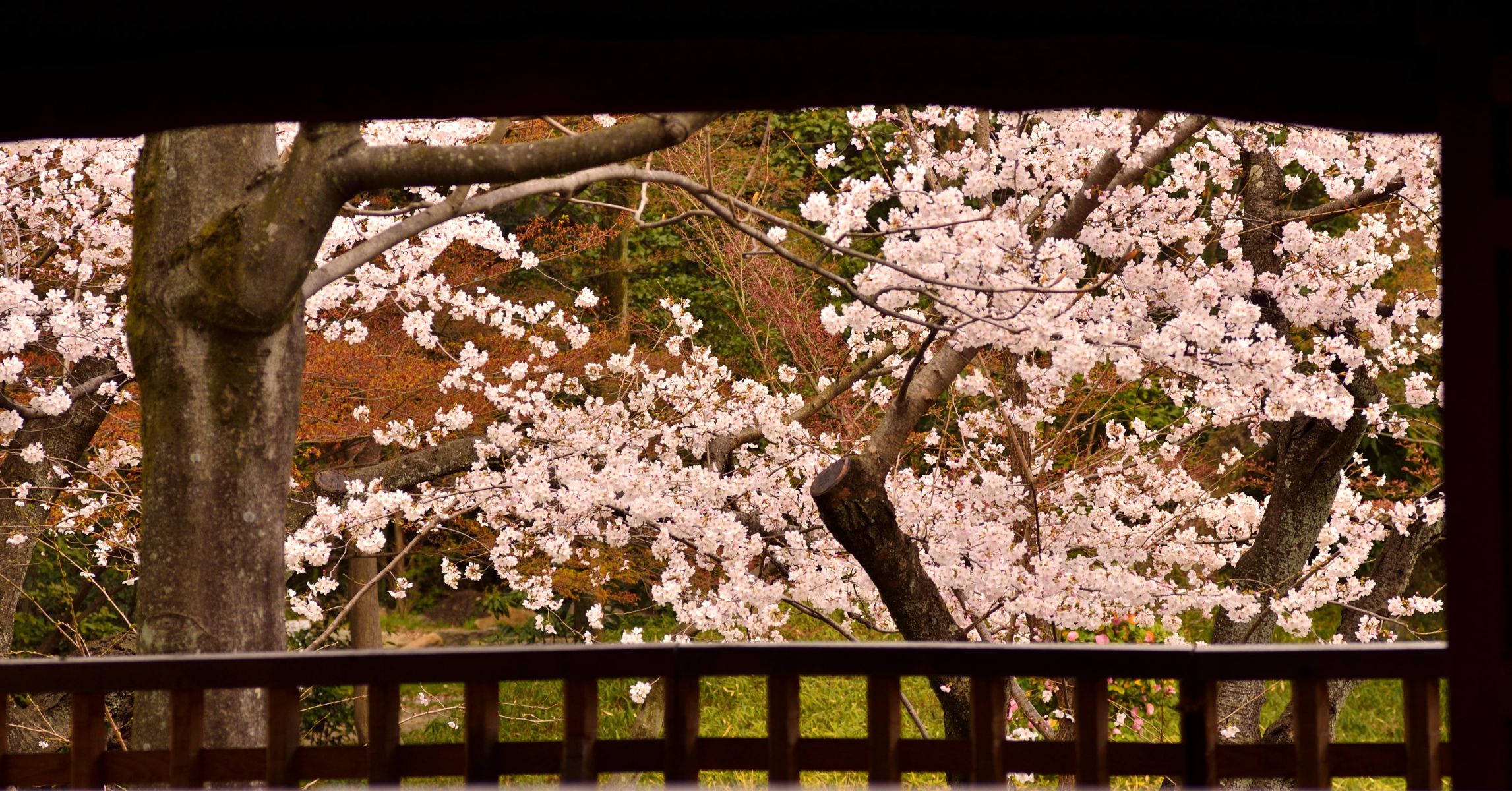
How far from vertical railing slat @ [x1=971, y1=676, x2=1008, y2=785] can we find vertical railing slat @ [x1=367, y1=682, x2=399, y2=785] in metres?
1.13

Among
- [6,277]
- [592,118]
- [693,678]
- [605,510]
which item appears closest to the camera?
[693,678]

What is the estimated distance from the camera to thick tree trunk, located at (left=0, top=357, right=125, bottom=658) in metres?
6.81

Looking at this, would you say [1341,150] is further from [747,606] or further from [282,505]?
[282,505]

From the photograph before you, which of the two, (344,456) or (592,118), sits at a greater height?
(592,118)

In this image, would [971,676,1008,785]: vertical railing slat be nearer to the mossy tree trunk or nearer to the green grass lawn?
the mossy tree trunk

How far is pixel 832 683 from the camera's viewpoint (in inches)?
404

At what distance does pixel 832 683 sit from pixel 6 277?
22.2 ft

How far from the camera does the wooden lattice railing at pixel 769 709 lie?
2342mm

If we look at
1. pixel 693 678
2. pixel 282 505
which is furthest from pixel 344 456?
pixel 693 678

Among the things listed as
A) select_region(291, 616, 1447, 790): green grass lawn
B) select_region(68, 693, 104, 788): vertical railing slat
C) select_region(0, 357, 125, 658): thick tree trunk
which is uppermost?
select_region(0, 357, 125, 658): thick tree trunk

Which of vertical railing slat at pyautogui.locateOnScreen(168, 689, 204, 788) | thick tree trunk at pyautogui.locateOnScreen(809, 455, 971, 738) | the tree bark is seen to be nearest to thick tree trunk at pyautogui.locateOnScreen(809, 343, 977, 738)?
thick tree trunk at pyautogui.locateOnScreen(809, 455, 971, 738)

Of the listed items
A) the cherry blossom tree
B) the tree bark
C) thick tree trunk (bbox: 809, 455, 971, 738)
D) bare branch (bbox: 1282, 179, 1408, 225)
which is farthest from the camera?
the tree bark

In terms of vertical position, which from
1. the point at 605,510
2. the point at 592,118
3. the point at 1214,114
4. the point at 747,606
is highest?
the point at 592,118

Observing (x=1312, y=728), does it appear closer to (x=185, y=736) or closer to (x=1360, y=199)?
(x=185, y=736)
